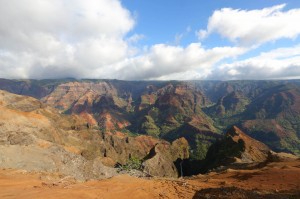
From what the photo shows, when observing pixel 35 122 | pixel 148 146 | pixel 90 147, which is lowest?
pixel 148 146

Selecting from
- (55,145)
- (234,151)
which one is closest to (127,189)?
(55,145)

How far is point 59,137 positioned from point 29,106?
58.4 metres

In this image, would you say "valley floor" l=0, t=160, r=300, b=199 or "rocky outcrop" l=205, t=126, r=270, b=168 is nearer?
"valley floor" l=0, t=160, r=300, b=199

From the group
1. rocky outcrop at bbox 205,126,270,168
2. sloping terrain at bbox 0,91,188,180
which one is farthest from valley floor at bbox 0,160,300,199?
rocky outcrop at bbox 205,126,270,168

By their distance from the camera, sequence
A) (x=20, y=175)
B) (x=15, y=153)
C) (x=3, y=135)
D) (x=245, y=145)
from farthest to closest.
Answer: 1. (x=245, y=145)
2. (x=3, y=135)
3. (x=15, y=153)
4. (x=20, y=175)

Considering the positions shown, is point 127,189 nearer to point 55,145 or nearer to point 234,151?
point 55,145

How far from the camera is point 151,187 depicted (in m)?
22.1

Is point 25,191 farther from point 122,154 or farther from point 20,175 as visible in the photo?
point 122,154

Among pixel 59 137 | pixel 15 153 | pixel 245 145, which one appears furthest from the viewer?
pixel 59 137

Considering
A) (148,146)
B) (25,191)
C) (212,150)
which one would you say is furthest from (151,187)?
(148,146)

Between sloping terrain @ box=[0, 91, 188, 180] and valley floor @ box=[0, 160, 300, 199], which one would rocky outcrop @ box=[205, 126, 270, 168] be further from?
valley floor @ box=[0, 160, 300, 199]

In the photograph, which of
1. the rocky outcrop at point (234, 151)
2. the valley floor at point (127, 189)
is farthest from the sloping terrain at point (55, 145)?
the rocky outcrop at point (234, 151)

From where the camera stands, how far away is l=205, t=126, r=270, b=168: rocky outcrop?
7308 centimetres

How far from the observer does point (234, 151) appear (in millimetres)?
82875
